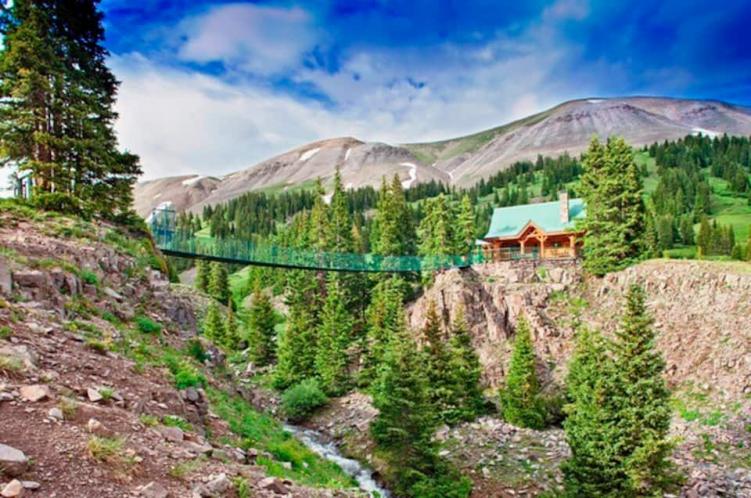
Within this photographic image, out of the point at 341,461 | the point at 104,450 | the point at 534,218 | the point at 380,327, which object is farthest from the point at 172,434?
the point at 534,218

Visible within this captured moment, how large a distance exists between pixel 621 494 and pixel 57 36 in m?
29.1

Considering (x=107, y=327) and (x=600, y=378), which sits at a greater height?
(x=107, y=327)

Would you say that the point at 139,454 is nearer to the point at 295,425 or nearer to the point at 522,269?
the point at 295,425

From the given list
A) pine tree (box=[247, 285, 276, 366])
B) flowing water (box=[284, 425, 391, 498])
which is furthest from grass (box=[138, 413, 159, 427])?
pine tree (box=[247, 285, 276, 366])

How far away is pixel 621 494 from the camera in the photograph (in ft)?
55.6

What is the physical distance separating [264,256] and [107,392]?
26466 millimetres

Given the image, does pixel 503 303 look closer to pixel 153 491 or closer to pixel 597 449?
pixel 597 449

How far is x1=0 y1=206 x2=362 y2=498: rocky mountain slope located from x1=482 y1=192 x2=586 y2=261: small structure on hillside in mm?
31798

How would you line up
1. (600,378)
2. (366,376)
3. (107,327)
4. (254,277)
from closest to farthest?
(107,327), (600,378), (366,376), (254,277)

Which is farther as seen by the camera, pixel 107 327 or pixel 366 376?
pixel 366 376

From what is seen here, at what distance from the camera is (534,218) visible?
151 feet

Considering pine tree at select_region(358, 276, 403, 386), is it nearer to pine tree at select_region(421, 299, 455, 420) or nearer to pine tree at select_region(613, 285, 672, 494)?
pine tree at select_region(421, 299, 455, 420)

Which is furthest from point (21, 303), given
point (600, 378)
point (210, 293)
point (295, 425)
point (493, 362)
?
point (210, 293)

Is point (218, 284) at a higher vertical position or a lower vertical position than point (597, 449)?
higher
